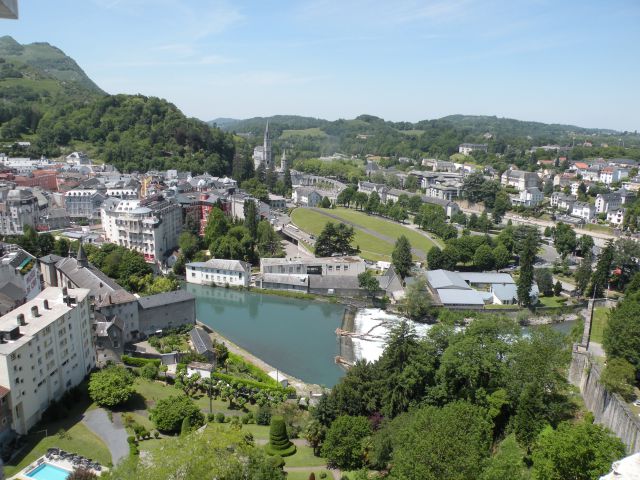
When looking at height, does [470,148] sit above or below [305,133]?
below

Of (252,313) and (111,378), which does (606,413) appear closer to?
(111,378)

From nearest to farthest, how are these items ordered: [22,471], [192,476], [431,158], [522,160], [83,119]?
[192,476] < [22,471] < [83,119] < [522,160] < [431,158]

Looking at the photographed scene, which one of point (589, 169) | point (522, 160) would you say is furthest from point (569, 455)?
point (522, 160)

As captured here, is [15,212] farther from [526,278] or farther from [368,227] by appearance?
[526,278]

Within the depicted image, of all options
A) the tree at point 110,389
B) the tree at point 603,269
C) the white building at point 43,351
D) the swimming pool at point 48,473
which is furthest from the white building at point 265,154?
the swimming pool at point 48,473

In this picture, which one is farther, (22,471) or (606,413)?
(606,413)

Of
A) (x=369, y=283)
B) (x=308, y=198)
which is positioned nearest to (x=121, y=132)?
(x=308, y=198)

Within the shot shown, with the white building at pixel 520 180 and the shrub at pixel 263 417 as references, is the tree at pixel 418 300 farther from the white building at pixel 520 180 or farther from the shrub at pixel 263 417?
the white building at pixel 520 180
